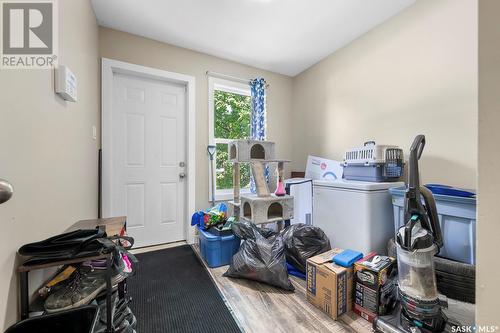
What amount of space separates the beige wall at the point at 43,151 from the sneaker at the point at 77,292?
0.12 meters

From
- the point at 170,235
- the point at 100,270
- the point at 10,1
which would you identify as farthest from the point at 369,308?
the point at 10,1

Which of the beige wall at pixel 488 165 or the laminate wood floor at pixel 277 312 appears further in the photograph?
the laminate wood floor at pixel 277 312

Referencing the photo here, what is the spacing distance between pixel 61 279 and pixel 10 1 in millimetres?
1284

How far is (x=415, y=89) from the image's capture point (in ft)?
6.51

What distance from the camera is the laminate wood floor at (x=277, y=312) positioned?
1.27m

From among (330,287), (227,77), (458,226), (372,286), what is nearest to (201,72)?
(227,77)

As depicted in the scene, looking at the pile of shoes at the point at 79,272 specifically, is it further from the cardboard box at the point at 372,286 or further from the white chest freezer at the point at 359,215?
the white chest freezer at the point at 359,215

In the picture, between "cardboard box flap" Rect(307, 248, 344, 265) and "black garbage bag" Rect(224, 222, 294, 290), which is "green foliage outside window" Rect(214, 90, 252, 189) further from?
"cardboard box flap" Rect(307, 248, 344, 265)

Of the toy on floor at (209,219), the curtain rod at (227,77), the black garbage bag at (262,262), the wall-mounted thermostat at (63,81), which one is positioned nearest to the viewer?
the wall-mounted thermostat at (63,81)

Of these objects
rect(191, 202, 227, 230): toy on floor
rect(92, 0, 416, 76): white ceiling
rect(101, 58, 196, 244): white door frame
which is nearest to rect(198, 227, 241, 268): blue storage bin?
rect(191, 202, 227, 230): toy on floor

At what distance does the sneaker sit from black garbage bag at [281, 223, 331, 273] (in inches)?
54.2

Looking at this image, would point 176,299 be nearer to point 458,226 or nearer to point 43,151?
point 43,151

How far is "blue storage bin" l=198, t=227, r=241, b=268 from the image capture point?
2059mm

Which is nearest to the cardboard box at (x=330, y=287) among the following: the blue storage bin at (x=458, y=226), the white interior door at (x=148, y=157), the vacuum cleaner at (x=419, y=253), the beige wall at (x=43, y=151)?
the vacuum cleaner at (x=419, y=253)
